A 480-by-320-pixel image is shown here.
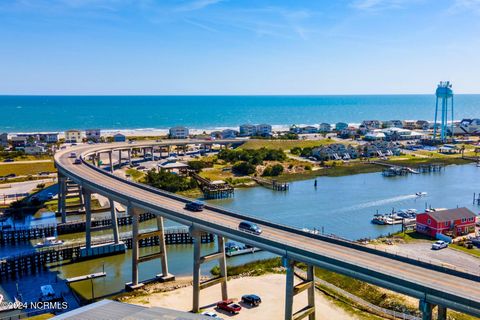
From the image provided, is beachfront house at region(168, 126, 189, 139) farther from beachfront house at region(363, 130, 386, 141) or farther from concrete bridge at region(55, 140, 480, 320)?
concrete bridge at region(55, 140, 480, 320)

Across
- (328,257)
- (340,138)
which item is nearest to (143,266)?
(328,257)

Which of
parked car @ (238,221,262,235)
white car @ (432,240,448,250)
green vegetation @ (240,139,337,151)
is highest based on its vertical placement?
parked car @ (238,221,262,235)

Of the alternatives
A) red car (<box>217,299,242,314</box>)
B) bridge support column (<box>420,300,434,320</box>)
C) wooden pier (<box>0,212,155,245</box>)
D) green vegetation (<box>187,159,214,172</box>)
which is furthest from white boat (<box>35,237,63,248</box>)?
bridge support column (<box>420,300,434,320</box>)

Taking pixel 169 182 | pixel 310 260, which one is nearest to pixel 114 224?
pixel 169 182

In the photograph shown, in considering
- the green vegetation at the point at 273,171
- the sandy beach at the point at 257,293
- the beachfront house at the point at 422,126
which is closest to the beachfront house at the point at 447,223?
the sandy beach at the point at 257,293

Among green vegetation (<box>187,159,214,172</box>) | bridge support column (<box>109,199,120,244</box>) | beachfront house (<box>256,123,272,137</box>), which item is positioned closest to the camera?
bridge support column (<box>109,199,120,244</box>)

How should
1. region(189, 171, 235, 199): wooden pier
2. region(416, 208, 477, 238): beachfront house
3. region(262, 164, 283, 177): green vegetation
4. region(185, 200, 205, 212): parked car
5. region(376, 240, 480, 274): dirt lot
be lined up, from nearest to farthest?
region(185, 200, 205, 212): parked car, region(376, 240, 480, 274): dirt lot, region(416, 208, 477, 238): beachfront house, region(189, 171, 235, 199): wooden pier, region(262, 164, 283, 177): green vegetation
